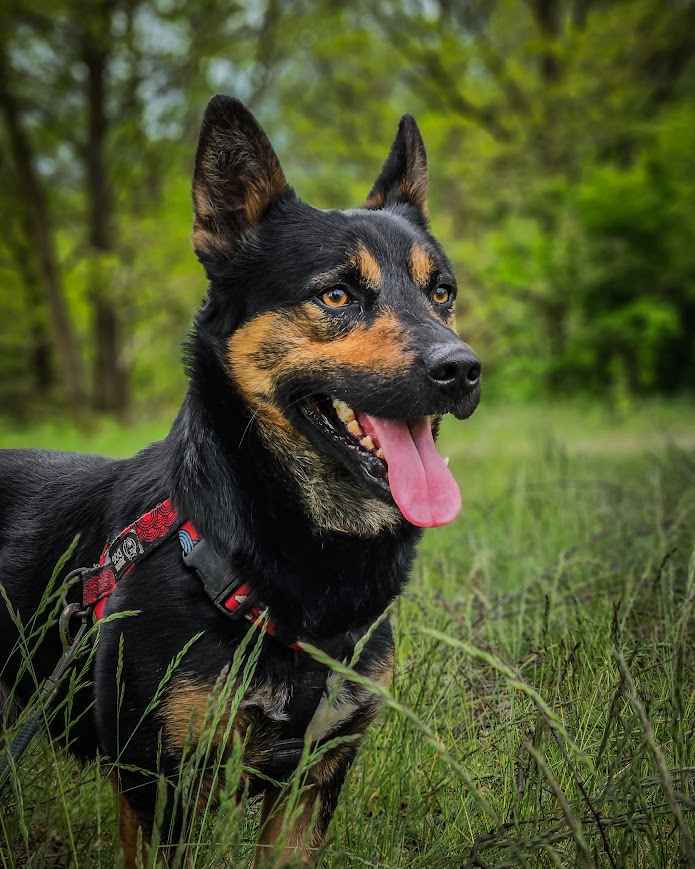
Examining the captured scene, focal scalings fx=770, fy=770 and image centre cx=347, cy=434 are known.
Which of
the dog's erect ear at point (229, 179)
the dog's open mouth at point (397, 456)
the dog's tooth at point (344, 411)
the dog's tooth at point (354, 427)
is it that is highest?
the dog's erect ear at point (229, 179)

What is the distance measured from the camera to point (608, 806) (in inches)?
72.1

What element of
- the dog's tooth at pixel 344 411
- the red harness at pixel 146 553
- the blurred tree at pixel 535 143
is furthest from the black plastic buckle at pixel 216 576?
the blurred tree at pixel 535 143

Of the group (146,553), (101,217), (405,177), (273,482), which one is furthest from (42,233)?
(146,553)

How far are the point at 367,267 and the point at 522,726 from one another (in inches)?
60.0

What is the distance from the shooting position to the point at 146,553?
2.19 meters

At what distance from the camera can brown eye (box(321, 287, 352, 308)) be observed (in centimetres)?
256

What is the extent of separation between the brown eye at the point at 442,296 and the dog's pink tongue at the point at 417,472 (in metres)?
0.60

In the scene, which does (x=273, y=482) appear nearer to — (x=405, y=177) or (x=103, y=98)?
(x=405, y=177)

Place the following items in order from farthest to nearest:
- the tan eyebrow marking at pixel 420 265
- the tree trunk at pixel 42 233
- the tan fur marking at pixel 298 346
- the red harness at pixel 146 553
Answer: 1. the tree trunk at pixel 42 233
2. the tan eyebrow marking at pixel 420 265
3. the tan fur marking at pixel 298 346
4. the red harness at pixel 146 553

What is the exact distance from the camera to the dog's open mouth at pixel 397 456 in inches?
89.6

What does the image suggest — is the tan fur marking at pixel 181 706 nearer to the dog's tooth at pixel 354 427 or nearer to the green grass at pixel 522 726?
the green grass at pixel 522 726

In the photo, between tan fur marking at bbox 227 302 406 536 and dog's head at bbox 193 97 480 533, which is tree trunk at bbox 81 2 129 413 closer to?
dog's head at bbox 193 97 480 533

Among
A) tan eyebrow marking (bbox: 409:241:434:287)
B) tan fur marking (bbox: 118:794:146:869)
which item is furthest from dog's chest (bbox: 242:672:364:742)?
tan eyebrow marking (bbox: 409:241:434:287)

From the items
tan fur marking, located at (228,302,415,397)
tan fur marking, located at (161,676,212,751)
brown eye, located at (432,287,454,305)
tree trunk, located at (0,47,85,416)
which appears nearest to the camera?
tan fur marking, located at (161,676,212,751)
